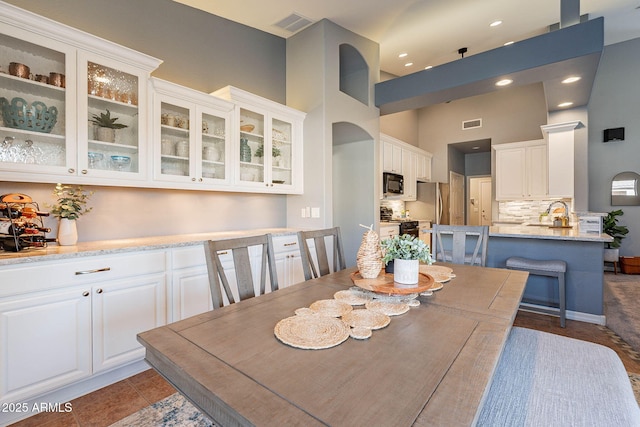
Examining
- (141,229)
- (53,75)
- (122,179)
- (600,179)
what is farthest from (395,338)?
(600,179)

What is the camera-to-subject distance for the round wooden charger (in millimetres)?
1386

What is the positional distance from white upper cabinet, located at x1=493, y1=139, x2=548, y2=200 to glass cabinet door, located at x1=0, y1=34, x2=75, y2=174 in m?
7.62

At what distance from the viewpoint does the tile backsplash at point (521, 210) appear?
6.68m

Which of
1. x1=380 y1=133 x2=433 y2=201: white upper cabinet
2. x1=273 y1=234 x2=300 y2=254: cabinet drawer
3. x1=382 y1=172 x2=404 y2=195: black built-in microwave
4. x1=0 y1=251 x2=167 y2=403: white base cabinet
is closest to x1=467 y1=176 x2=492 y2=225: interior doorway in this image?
x1=380 y1=133 x2=433 y2=201: white upper cabinet

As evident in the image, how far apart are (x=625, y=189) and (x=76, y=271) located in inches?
339

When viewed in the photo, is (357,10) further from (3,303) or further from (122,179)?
(3,303)

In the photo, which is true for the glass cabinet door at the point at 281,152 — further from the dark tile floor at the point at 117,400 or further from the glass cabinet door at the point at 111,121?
the dark tile floor at the point at 117,400

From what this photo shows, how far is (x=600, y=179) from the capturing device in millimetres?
6160

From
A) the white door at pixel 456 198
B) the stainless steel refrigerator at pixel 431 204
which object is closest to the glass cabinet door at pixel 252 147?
the stainless steel refrigerator at pixel 431 204

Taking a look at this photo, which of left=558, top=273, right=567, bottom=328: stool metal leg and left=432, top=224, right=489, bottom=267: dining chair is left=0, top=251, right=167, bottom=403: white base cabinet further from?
left=558, top=273, right=567, bottom=328: stool metal leg

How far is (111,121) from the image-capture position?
2385 mm

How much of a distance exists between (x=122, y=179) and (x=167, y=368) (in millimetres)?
1977

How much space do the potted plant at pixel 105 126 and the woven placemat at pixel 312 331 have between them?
2.16m

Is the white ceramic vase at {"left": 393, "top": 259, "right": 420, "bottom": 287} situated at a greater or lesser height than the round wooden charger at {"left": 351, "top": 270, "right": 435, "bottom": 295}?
greater
